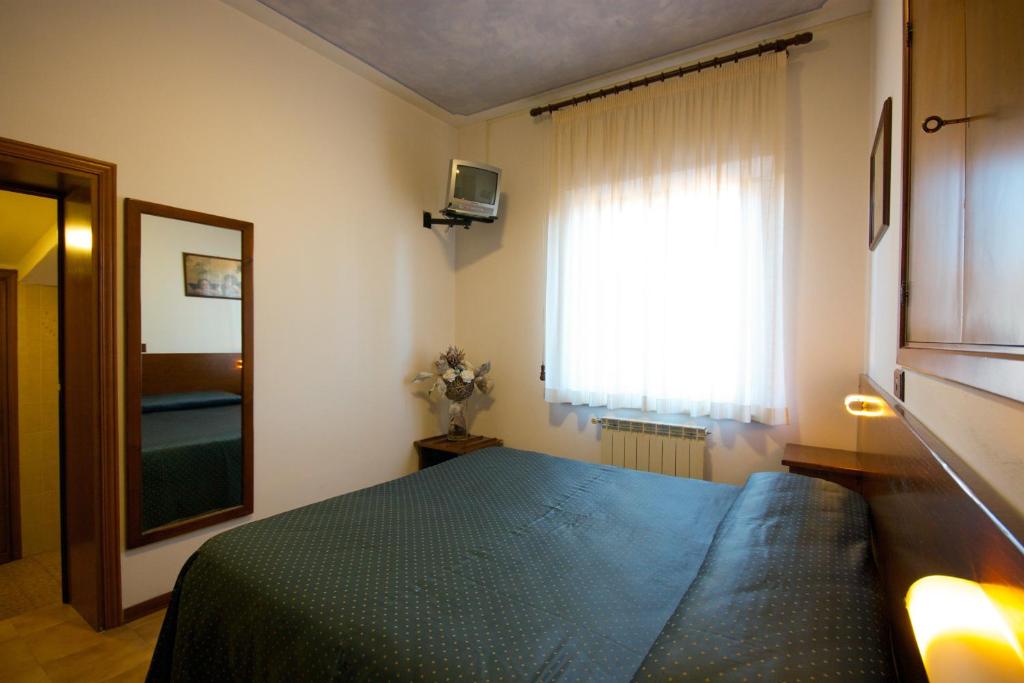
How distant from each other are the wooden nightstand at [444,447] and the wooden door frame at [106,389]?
176 centimetres

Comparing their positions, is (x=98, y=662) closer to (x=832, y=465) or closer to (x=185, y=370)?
(x=185, y=370)

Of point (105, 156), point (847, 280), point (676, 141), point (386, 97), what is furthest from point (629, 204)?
point (105, 156)

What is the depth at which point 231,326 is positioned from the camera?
2.39 metres

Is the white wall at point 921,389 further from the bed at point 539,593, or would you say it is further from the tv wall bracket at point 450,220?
the tv wall bracket at point 450,220

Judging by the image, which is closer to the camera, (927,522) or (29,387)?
(927,522)

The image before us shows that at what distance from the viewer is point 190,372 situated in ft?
7.37

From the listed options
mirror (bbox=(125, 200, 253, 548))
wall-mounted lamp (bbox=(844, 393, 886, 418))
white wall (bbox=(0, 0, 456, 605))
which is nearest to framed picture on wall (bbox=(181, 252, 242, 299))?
mirror (bbox=(125, 200, 253, 548))

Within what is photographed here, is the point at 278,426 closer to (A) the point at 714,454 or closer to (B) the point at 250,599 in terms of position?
(B) the point at 250,599

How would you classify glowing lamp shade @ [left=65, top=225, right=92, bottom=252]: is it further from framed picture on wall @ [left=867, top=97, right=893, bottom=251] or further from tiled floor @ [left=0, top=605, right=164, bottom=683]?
framed picture on wall @ [left=867, top=97, right=893, bottom=251]

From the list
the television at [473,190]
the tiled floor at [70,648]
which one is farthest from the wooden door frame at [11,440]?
the television at [473,190]

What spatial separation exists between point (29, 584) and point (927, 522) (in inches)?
151

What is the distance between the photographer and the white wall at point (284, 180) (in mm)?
1895

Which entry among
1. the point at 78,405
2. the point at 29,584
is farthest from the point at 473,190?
the point at 29,584

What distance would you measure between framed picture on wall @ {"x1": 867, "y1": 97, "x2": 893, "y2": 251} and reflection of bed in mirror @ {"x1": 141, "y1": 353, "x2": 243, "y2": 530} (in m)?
2.99
